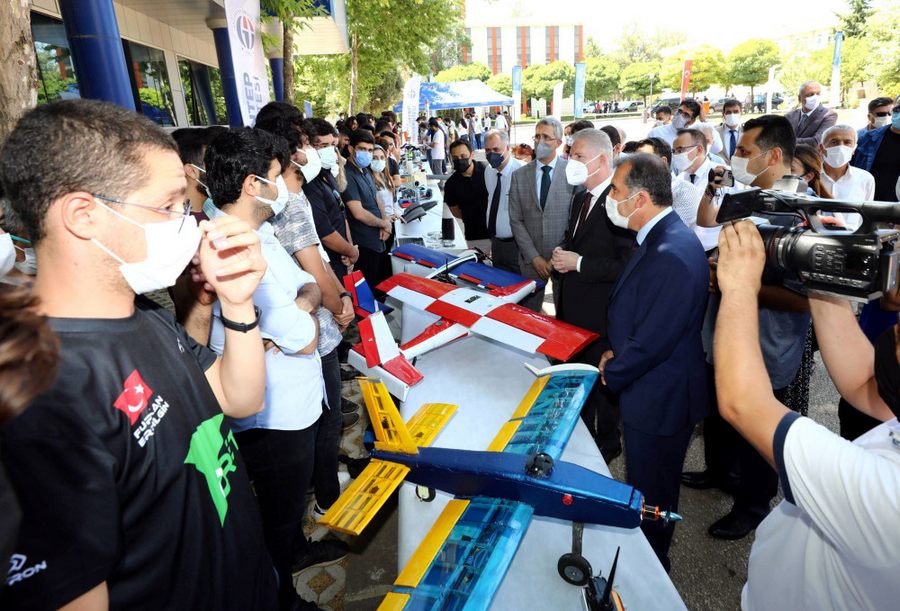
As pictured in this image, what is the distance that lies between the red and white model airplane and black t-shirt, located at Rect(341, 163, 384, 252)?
1.71 m

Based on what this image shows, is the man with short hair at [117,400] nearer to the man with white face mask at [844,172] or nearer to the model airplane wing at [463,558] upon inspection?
the model airplane wing at [463,558]

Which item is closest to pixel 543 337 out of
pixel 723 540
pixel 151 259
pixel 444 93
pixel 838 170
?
pixel 723 540

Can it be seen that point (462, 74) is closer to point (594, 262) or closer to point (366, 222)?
point (366, 222)

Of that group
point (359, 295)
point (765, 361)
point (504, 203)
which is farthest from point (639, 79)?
point (765, 361)

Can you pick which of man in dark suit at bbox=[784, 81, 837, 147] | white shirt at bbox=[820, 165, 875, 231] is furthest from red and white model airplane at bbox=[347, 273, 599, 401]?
man in dark suit at bbox=[784, 81, 837, 147]

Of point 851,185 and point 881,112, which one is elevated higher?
point 881,112

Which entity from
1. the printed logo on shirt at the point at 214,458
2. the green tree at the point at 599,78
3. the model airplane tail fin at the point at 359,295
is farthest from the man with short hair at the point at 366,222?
the green tree at the point at 599,78

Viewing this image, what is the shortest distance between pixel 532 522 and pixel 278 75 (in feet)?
38.8

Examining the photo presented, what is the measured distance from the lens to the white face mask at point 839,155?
4352mm

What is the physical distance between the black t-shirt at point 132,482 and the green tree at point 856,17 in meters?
54.0

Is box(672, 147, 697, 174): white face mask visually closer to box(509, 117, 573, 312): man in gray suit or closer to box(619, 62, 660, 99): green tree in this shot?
box(509, 117, 573, 312): man in gray suit

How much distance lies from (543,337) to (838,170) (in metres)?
3.74

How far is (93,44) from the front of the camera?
3545mm

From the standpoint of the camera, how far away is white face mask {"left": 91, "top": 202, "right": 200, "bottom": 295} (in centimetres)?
104
